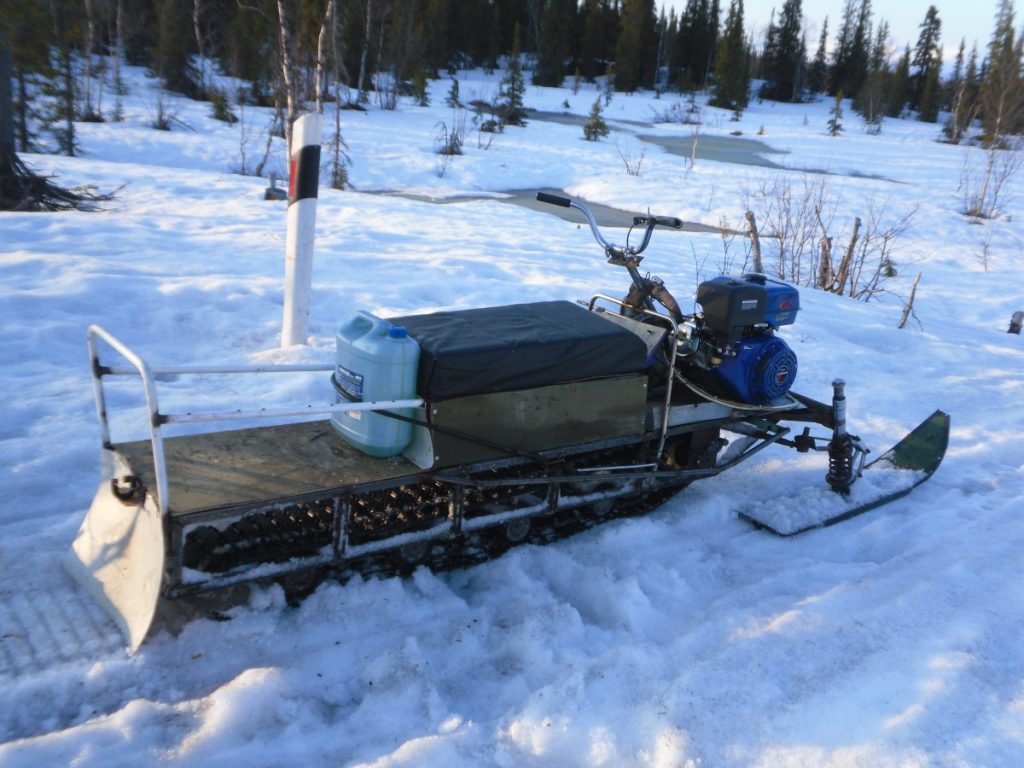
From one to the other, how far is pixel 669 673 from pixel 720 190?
1818 cm

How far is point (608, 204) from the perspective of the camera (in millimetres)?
18234

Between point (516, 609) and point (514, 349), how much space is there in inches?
42.1

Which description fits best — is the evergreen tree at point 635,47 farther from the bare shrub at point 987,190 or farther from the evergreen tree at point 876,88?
the bare shrub at point 987,190

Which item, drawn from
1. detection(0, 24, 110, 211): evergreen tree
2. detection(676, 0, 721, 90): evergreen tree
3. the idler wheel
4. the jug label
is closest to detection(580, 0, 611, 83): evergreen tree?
detection(676, 0, 721, 90): evergreen tree

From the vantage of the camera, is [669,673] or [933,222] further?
[933,222]

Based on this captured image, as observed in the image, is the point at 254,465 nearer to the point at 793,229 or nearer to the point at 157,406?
the point at 157,406

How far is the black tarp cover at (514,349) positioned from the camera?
3.34 m

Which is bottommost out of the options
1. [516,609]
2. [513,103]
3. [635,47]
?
[516,609]

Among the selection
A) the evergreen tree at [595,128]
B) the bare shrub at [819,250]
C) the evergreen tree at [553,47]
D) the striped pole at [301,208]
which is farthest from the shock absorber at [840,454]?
the evergreen tree at [553,47]

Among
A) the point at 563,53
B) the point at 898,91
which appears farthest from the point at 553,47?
the point at 898,91

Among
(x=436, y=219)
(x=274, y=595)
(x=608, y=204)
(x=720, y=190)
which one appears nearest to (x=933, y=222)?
(x=720, y=190)

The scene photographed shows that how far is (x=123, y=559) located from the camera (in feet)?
10.2

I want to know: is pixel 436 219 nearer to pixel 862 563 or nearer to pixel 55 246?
pixel 55 246

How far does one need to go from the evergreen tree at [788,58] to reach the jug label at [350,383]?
59.0 meters
